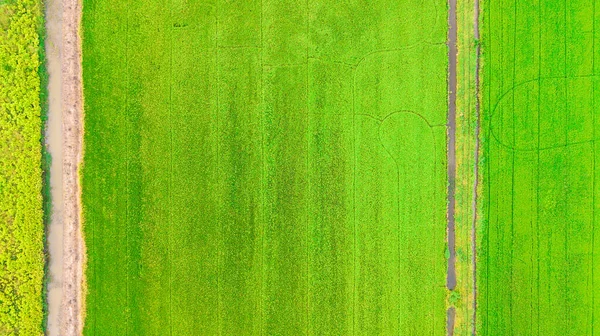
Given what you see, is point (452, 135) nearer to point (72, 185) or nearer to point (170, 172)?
point (170, 172)

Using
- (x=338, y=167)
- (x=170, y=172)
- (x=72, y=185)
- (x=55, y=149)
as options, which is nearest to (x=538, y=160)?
(x=338, y=167)

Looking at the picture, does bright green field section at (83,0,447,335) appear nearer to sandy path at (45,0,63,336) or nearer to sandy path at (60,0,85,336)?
sandy path at (60,0,85,336)

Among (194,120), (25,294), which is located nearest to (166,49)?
(194,120)

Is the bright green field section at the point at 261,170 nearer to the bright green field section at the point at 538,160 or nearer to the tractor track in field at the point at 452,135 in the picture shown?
the tractor track in field at the point at 452,135

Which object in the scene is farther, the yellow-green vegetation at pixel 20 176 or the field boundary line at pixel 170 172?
the field boundary line at pixel 170 172

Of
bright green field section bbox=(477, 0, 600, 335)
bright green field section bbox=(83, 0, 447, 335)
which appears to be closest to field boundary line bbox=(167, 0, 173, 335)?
bright green field section bbox=(83, 0, 447, 335)

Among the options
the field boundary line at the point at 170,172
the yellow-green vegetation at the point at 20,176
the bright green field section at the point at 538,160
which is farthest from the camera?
the bright green field section at the point at 538,160

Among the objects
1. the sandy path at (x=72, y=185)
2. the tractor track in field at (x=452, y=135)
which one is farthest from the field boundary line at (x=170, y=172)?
the tractor track in field at (x=452, y=135)
